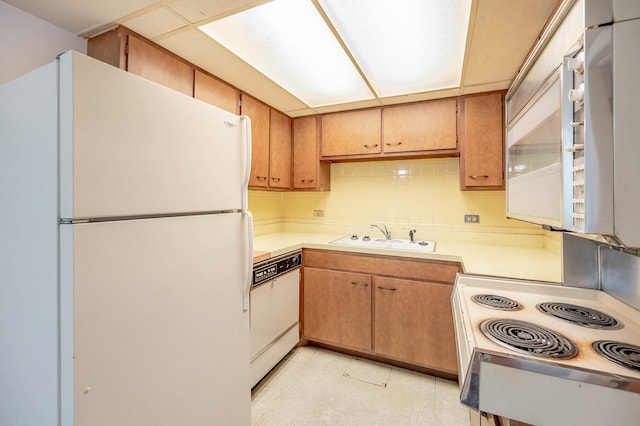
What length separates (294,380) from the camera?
1969 millimetres

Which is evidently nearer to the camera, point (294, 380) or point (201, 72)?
point (201, 72)

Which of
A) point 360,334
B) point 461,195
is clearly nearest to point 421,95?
point 461,195

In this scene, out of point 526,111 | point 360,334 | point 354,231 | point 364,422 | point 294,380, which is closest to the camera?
point 526,111

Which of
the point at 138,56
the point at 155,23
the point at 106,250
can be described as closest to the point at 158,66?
the point at 138,56

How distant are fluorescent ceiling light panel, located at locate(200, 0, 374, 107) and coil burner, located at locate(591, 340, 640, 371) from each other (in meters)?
1.64

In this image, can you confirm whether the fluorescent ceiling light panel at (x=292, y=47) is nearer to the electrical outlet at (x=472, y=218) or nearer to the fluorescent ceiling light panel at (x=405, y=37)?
the fluorescent ceiling light panel at (x=405, y=37)

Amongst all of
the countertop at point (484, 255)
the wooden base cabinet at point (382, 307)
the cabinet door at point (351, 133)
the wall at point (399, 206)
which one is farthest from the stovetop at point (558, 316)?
the cabinet door at point (351, 133)

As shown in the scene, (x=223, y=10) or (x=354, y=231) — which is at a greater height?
(x=223, y=10)

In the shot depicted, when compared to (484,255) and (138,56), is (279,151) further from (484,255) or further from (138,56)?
(484,255)

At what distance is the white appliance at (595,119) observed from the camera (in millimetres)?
629

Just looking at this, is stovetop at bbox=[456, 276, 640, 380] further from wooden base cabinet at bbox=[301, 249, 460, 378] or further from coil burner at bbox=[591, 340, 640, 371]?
wooden base cabinet at bbox=[301, 249, 460, 378]

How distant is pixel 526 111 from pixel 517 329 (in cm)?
84

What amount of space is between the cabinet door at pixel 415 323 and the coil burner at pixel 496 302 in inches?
28.2

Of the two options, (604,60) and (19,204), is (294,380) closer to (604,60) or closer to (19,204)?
(19,204)
